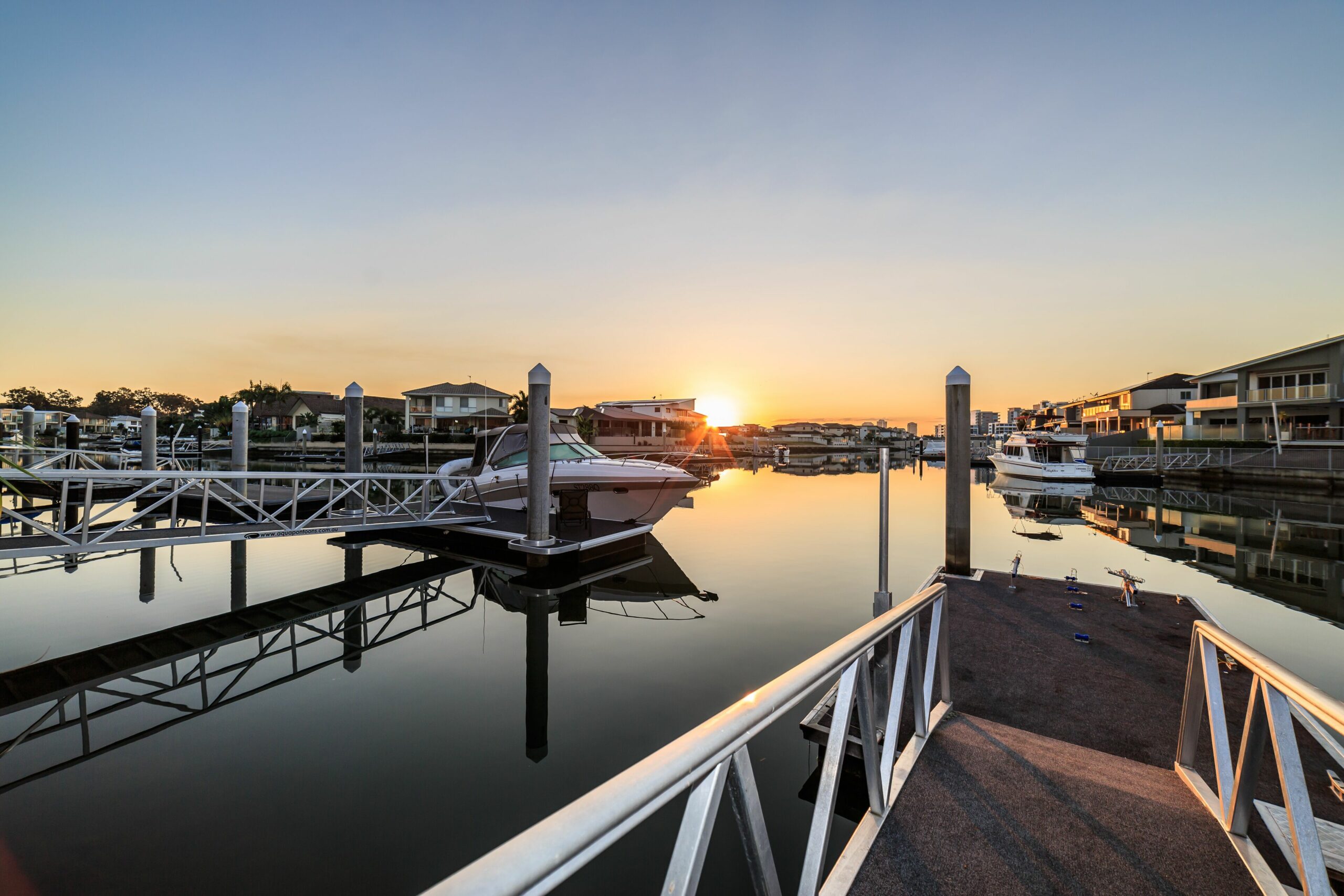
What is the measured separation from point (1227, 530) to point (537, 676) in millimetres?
23599

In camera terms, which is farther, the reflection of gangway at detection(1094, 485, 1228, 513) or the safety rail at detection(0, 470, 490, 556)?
the reflection of gangway at detection(1094, 485, 1228, 513)

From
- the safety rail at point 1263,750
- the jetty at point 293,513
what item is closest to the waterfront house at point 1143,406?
the jetty at point 293,513

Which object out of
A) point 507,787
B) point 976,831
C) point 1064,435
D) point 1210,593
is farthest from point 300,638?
point 1064,435

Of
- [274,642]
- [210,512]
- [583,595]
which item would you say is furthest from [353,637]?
[210,512]

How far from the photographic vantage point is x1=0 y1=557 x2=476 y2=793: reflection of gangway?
18.9ft

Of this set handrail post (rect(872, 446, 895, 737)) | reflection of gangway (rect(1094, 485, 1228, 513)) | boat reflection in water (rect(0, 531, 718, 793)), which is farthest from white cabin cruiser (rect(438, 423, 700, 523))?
reflection of gangway (rect(1094, 485, 1228, 513))

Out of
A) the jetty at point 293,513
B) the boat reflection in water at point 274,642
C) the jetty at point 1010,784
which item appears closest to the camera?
the jetty at point 1010,784

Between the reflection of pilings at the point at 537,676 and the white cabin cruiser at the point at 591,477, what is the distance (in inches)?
150

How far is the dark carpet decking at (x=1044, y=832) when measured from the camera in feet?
8.16

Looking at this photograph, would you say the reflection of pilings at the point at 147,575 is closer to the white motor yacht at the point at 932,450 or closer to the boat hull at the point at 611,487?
the boat hull at the point at 611,487

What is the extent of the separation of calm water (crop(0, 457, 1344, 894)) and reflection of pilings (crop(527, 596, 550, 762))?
0.11ft

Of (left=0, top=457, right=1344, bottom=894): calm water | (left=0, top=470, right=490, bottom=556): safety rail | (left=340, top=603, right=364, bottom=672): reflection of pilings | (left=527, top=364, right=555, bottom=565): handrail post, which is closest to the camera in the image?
(left=0, top=457, right=1344, bottom=894): calm water

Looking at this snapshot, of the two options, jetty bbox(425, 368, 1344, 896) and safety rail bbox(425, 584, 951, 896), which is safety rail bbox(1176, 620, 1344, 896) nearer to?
jetty bbox(425, 368, 1344, 896)

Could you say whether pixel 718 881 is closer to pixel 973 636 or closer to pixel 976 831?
pixel 976 831
